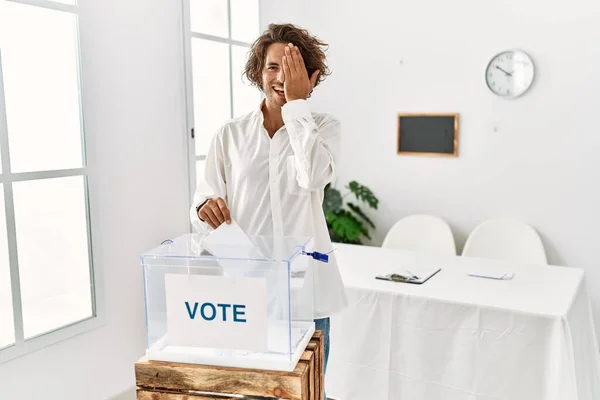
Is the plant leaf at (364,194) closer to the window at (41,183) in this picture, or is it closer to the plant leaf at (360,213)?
the plant leaf at (360,213)

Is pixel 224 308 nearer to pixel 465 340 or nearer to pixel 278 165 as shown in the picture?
pixel 278 165

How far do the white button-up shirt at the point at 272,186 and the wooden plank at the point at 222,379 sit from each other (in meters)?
0.42

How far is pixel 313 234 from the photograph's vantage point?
1.51 m

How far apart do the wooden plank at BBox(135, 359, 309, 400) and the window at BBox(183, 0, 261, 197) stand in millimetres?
2223

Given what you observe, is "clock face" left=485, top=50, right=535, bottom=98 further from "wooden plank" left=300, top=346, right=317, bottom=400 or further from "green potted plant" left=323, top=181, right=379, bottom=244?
"wooden plank" left=300, top=346, right=317, bottom=400

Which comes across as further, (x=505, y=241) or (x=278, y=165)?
(x=505, y=241)

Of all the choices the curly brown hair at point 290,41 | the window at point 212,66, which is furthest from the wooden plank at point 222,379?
the window at point 212,66

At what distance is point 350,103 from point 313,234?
2663 mm

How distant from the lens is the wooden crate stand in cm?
105

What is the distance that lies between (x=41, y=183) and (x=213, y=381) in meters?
1.74

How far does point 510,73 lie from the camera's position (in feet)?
11.3

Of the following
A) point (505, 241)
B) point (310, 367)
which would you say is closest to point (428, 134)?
point (505, 241)

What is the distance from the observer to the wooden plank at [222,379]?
1.05 metres

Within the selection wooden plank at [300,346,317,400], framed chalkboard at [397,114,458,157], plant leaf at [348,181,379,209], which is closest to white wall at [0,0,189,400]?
plant leaf at [348,181,379,209]
